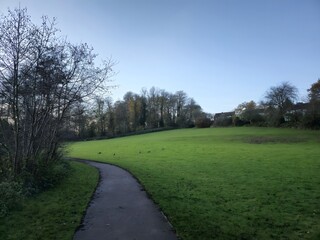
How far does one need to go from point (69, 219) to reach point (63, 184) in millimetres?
7176

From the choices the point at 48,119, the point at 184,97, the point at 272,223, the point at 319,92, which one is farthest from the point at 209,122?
the point at 272,223

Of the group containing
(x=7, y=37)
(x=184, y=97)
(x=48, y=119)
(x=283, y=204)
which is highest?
(x=184, y=97)

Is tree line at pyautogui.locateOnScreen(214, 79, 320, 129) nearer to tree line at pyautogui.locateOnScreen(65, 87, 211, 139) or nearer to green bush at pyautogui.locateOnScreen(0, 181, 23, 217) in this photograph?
tree line at pyautogui.locateOnScreen(65, 87, 211, 139)

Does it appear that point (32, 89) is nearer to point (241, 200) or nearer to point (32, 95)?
point (32, 95)

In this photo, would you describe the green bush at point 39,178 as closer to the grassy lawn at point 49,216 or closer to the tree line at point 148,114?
the grassy lawn at point 49,216

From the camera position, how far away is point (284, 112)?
73.4 meters

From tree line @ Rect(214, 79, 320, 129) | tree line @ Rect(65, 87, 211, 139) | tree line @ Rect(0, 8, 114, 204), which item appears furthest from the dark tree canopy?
tree line @ Rect(65, 87, 211, 139)

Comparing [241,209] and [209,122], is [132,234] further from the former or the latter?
[209,122]

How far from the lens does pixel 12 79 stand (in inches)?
559

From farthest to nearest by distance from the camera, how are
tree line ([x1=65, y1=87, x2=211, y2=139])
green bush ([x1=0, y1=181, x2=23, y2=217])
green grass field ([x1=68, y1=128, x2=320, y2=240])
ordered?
tree line ([x1=65, y1=87, x2=211, y2=139]), green bush ([x1=0, y1=181, x2=23, y2=217]), green grass field ([x1=68, y1=128, x2=320, y2=240])

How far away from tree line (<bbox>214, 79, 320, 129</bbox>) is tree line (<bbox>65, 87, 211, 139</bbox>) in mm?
14671

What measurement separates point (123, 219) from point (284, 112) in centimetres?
7086

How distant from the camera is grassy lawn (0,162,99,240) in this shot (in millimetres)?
8655

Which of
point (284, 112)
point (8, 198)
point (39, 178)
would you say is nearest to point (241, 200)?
point (8, 198)
